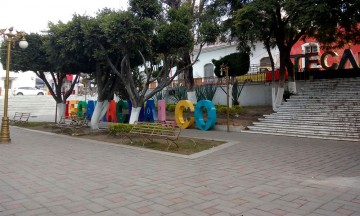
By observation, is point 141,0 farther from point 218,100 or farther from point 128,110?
point 218,100

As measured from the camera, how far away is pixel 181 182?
20.4ft

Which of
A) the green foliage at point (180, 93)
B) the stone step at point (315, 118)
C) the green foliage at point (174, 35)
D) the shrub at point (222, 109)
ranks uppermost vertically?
the green foliage at point (174, 35)

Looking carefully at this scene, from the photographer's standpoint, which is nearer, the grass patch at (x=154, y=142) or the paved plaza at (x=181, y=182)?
the paved plaza at (x=181, y=182)

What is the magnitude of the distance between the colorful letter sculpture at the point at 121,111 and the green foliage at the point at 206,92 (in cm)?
500

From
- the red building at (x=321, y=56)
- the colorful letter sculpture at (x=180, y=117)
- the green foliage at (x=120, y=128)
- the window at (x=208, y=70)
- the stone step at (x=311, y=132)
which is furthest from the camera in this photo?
the window at (x=208, y=70)

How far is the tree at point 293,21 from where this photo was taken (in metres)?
12.6

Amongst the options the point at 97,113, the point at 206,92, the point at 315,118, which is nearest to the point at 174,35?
the point at 97,113

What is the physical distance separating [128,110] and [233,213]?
1617cm

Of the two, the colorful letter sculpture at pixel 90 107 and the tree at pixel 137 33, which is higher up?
the tree at pixel 137 33

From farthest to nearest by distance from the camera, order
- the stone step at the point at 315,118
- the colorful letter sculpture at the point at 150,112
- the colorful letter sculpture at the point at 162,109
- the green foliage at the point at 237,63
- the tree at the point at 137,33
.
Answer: the green foliage at the point at 237,63
the colorful letter sculpture at the point at 150,112
the colorful letter sculpture at the point at 162,109
the stone step at the point at 315,118
the tree at the point at 137,33

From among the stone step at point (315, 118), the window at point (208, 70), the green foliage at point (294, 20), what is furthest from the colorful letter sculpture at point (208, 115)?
the window at point (208, 70)

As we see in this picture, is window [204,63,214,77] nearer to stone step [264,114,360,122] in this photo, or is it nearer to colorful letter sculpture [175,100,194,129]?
colorful letter sculpture [175,100,194,129]

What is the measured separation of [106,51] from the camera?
1305 centimetres

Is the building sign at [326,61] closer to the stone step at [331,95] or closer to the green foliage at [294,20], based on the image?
the green foliage at [294,20]
